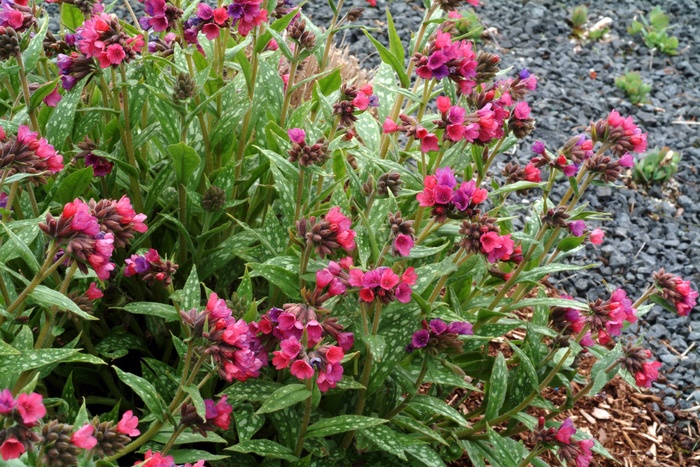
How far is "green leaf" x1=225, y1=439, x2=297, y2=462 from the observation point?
194cm

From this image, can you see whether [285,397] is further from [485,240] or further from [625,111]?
[625,111]

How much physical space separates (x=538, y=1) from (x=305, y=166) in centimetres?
508

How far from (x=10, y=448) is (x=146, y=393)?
0.56 m

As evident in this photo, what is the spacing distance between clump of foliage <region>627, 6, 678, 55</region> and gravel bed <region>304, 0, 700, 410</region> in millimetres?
62

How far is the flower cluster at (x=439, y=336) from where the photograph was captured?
2.03 meters

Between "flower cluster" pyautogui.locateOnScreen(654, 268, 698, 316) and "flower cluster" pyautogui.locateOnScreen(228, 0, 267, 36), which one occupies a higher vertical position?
"flower cluster" pyautogui.locateOnScreen(228, 0, 267, 36)

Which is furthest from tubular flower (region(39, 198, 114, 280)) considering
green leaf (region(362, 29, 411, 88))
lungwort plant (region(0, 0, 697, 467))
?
green leaf (region(362, 29, 411, 88))

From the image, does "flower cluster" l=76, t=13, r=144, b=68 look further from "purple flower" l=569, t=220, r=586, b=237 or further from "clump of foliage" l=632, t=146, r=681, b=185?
"clump of foliage" l=632, t=146, r=681, b=185

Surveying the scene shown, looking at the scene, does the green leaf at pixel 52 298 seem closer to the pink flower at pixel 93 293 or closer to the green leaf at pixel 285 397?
the pink flower at pixel 93 293

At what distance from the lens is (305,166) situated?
2.01 meters

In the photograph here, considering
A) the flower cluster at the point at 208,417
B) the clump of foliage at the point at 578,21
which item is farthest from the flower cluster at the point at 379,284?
the clump of foliage at the point at 578,21

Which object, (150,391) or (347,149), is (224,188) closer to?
(347,149)

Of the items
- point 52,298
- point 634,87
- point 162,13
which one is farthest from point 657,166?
point 52,298

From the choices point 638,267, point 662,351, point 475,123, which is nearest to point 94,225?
point 475,123
